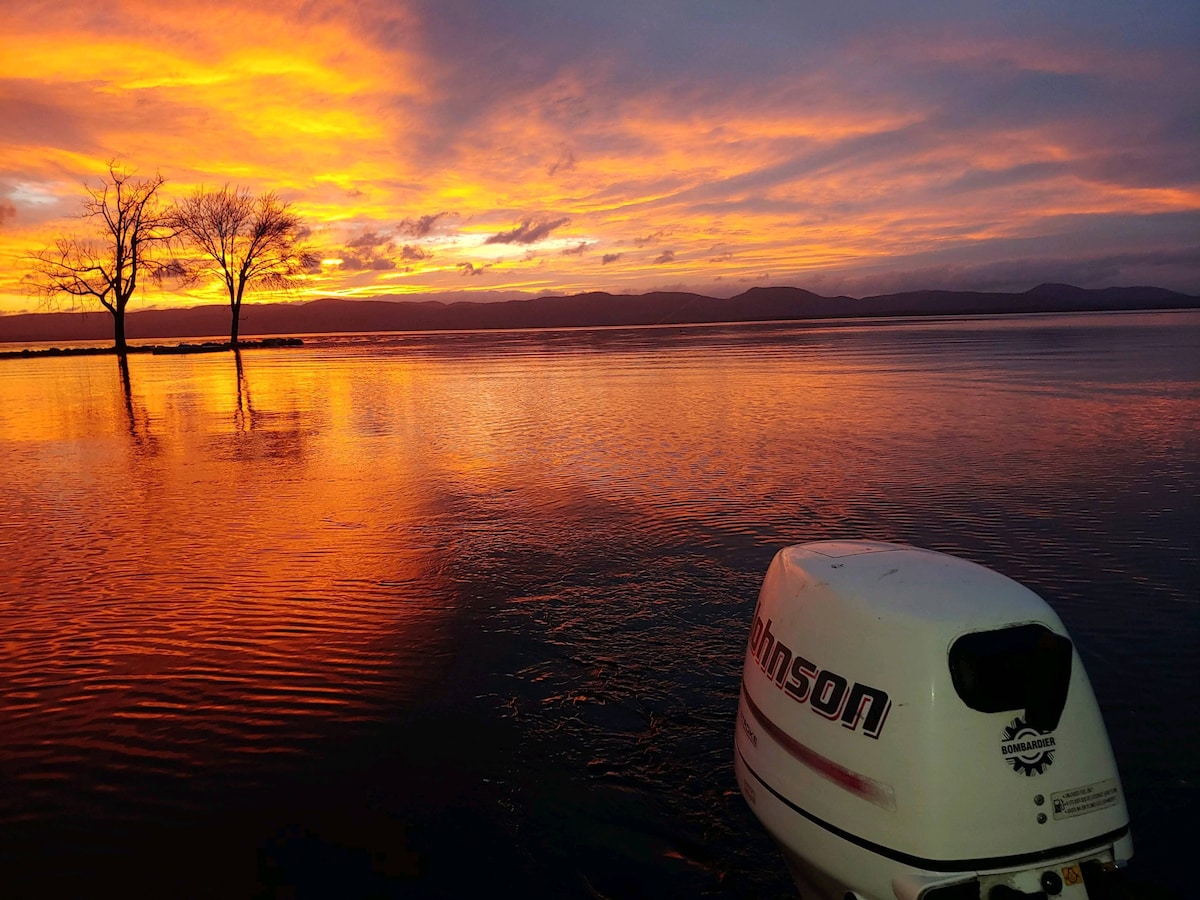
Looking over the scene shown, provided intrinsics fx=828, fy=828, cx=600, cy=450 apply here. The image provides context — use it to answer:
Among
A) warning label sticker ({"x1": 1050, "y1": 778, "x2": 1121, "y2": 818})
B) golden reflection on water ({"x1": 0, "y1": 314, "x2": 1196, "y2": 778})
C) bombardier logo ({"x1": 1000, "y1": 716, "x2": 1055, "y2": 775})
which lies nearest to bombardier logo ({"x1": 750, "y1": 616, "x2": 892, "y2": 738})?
bombardier logo ({"x1": 1000, "y1": 716, "x2": 1055, "y2": 775})

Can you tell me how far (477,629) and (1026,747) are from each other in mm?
4329

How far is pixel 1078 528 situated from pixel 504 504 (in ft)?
21.4

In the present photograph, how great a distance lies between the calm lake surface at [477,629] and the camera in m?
4.06

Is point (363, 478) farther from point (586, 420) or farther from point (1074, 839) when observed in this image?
point (1074, 839)

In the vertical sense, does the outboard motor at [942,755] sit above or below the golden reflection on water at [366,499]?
above

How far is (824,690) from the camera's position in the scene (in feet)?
11.1

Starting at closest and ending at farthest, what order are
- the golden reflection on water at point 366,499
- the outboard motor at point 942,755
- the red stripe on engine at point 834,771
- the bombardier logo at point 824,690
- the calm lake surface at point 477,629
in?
the outboard motor at point 942,755, the red stripe on engine at point 834,771, the bombardier logo at point 824,690, the calm lake surface at point 477,629, the golden reflection on water at point 366,499

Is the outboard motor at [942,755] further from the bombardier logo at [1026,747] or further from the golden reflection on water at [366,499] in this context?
the golden reflection on water at [366,499]

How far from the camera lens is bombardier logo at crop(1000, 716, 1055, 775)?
303 centimetres

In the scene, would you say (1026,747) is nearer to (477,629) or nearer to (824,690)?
(824,690)

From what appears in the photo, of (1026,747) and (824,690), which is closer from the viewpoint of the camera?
(1026,747)

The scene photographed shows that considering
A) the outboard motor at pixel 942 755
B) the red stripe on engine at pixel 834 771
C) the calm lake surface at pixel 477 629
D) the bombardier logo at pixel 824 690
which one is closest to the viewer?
the outboard motor at pixel 942 755

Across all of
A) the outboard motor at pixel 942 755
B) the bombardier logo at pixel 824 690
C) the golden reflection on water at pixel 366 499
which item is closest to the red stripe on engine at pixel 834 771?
the outboard motor at pixel 942 755

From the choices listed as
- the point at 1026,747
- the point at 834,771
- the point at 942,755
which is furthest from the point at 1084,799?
the point at 834,771
